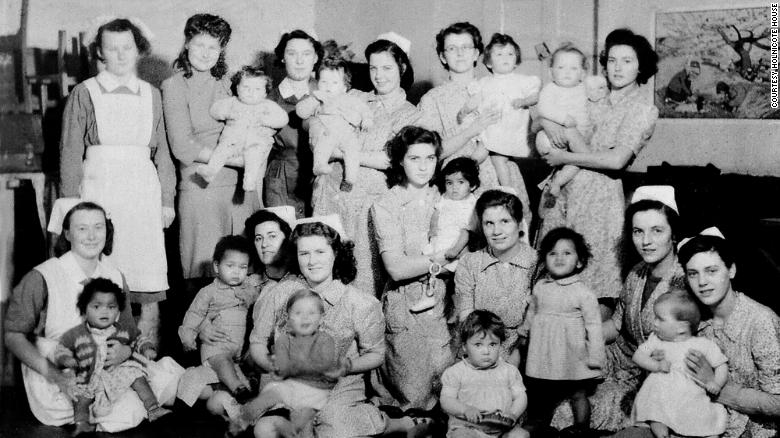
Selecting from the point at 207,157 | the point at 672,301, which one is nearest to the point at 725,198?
the point at 672,301

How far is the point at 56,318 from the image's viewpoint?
3916mm

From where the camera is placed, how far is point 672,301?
365 cm

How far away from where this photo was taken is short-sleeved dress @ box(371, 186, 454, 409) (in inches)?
166

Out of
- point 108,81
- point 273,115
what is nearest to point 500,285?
point 273,115

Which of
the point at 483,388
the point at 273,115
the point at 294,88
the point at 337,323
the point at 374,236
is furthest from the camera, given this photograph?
the point at 294,88

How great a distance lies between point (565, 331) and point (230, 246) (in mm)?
1512

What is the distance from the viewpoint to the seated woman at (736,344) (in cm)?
361

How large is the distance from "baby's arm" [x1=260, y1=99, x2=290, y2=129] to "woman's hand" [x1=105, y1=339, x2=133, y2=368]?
49.3 inches

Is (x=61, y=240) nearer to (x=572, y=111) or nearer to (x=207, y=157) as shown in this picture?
(x=207, y=157)

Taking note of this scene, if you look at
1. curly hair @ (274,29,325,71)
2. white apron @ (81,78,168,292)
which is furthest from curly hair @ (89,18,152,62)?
curly hair @ (274,29,325,71)

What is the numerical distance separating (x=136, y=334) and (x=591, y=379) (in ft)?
6.43

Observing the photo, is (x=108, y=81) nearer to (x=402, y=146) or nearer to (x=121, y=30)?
(x=121, y=30)

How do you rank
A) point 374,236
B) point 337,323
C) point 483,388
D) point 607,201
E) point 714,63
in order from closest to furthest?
1. point 483,388
2. point 337,323
3. point 607,201
4. point 374,236
5. point 714,63

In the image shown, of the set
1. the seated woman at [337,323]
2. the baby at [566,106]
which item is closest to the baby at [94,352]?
the seated woman at [337,323]
